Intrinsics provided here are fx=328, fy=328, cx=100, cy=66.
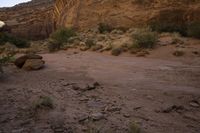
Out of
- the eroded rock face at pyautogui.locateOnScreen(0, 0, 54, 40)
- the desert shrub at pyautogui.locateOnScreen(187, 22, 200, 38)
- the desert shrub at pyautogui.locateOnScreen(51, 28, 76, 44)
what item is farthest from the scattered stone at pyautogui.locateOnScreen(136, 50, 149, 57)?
the eroded rock face at pyautogui.locateOnScreen(0, 0, 54, 40)

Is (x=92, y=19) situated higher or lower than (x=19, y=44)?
higher

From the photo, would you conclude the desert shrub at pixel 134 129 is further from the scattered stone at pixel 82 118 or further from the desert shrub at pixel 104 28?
the desert shrub at pixel 104 28

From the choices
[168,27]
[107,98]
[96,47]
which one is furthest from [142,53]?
[107,98]

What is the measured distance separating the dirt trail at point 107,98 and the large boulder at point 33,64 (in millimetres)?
279

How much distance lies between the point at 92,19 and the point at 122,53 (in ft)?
31.7

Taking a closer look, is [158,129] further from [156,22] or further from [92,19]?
[92,19]

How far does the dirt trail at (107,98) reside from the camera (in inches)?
219

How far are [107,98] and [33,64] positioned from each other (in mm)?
4196

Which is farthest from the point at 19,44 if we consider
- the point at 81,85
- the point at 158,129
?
the point at 158,129

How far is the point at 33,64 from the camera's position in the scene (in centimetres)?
1049

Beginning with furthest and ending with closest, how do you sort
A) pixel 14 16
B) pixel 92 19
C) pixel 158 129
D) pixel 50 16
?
1. pixel 14 16
2. pixel 50 16
3. pixel 92 19
4. pixel 158 129

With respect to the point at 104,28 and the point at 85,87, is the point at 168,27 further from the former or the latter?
the point at 85,87

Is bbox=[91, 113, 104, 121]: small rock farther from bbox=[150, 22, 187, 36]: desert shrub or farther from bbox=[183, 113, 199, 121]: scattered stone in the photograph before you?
bbox=[150, 22, 187, 36]: desert shrub

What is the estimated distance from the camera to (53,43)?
18.9 metres
